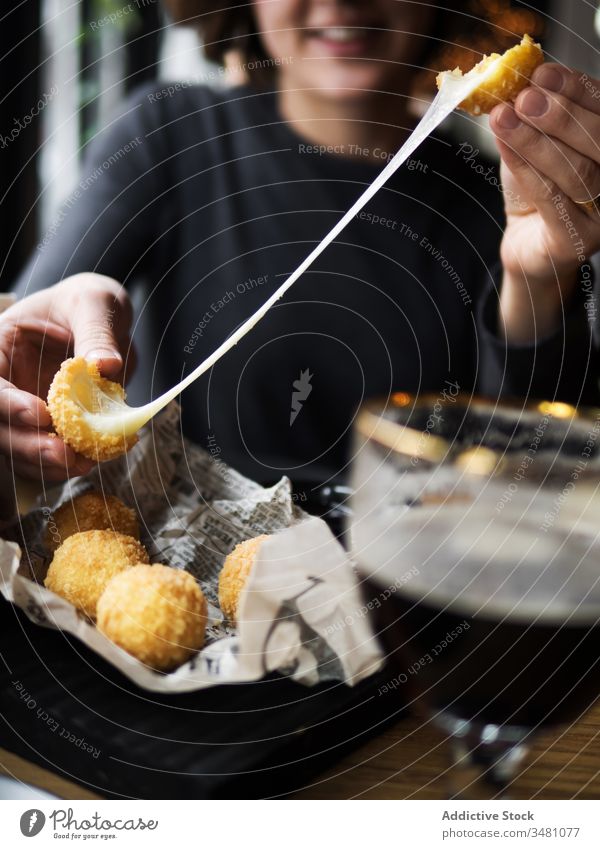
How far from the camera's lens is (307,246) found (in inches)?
30.1

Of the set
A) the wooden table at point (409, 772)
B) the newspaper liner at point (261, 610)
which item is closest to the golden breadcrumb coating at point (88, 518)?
the newspaper liner at point (261, 610)

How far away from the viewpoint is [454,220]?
788mm

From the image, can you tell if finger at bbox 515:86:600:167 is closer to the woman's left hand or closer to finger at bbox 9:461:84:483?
the woman's left hand

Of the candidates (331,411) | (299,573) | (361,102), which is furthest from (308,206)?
(299,573)

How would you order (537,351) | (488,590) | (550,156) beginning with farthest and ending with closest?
(537,351)
(550,156)
(488,590)

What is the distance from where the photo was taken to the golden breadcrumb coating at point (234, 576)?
1.22 ft

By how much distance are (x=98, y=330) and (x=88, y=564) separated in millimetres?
132

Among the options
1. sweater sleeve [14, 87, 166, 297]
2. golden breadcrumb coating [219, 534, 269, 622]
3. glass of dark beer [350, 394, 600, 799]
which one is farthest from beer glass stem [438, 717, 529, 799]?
sweater sleeve [14, 87, 166, 297]

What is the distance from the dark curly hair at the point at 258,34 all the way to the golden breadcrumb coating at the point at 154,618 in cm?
58

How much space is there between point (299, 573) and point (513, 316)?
37cm

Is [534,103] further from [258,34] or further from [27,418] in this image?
[258,34]

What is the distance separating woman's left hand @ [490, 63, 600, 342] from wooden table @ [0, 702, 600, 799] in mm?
286

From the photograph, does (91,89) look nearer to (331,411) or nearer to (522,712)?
(331,411)

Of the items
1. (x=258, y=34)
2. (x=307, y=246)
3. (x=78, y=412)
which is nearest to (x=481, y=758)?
(x=78, y=412)
